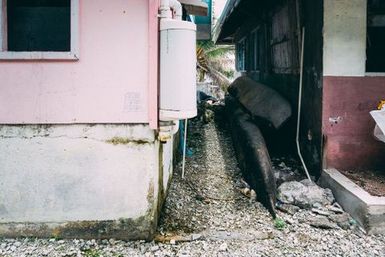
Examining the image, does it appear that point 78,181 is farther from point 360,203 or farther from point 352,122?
point 352,122

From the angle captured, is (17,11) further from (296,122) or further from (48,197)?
(296,122)

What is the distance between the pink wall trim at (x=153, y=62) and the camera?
3.73m

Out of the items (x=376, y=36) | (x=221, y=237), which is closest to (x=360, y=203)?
(x=221, y=237)

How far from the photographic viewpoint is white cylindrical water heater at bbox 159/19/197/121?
3.67 m

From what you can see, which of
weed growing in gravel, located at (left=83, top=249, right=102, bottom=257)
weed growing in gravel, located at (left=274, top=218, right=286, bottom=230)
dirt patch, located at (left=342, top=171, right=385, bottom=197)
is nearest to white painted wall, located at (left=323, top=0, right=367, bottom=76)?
dirt patch, located at (left=342, top=171, right=385, bottom=197)

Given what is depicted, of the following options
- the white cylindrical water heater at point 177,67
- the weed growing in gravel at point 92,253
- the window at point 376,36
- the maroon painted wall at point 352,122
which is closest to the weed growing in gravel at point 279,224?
the maroon painted wall at point 352,122

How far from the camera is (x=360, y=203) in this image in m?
4.23

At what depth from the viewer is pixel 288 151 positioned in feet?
22.9

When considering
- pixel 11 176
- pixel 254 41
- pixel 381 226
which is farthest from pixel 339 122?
pixel 254 41

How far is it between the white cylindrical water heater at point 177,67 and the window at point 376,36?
303 centimetres

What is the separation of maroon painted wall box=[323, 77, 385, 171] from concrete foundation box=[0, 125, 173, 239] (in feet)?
8.89

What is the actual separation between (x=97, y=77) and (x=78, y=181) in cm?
110

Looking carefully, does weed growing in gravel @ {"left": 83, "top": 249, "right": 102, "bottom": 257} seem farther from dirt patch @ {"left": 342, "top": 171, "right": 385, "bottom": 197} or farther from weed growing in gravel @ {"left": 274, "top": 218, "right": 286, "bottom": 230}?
dirt patch @ {"left": 342, "top": 171, "right": 385, "bottom": 197}

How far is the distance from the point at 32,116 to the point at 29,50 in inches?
30.1
